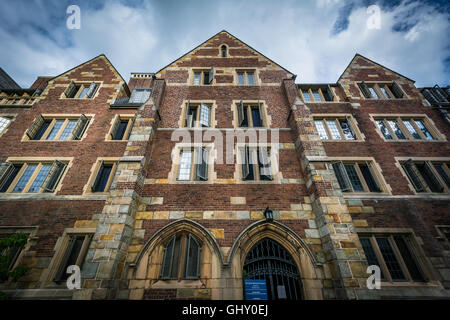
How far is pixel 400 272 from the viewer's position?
730 cm

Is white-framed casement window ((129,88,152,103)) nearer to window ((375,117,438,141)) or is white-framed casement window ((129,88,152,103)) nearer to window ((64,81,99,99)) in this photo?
window ((64,81,99,99))

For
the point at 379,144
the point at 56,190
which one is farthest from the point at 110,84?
the point at 379,144

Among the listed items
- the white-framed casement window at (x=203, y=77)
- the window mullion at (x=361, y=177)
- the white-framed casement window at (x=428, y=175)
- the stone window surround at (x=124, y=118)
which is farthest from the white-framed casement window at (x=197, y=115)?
the white-framed casement window at (x=428, y=175)

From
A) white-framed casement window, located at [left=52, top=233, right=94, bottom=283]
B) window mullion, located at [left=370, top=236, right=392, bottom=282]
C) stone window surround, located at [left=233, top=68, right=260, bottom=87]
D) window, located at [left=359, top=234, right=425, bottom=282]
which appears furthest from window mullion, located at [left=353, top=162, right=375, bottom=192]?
white-framed casement window, located at [left=52, top=233, right=94, bottom=283]

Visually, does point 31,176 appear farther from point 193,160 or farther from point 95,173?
point 193,160

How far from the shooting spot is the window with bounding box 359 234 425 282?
7203 mm

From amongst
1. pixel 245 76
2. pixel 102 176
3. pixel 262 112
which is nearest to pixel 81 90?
pixel 102 176

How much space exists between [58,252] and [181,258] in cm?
521

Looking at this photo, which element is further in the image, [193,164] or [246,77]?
[246,77]

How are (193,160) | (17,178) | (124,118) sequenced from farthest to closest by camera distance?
(124,118) < (17,178) < (193,160)

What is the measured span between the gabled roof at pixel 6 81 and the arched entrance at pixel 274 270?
23416mm

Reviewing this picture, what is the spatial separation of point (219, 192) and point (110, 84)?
11.7 metres

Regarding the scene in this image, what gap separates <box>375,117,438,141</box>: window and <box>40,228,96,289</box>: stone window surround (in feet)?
54.4

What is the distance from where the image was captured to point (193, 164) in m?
8.46
